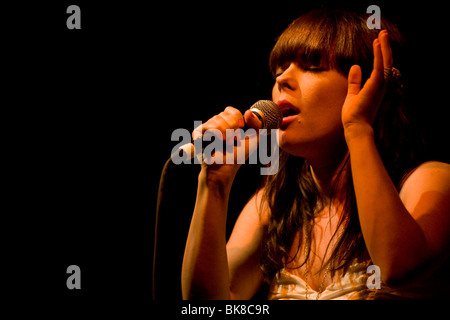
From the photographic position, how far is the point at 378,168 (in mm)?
921

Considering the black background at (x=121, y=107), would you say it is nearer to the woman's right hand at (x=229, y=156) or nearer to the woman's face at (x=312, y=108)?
the woman's face at (x=312, y=108)

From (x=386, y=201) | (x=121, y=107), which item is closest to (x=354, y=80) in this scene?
(x=386, y=201)

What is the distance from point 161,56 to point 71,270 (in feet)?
3.07

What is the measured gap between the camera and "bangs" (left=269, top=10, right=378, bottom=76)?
1.18m

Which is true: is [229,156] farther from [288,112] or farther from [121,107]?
[121,107]

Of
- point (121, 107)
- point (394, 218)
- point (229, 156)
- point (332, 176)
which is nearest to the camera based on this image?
point (394, 218)

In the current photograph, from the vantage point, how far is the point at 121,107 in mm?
1741

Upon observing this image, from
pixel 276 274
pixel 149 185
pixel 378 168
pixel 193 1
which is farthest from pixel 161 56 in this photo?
pixel 378 168

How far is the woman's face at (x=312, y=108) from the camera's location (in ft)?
3.75

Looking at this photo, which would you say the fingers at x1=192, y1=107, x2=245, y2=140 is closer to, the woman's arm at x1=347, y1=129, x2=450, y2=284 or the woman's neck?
the woman's arm at x1=347, y1=129, x2=450, y2=284

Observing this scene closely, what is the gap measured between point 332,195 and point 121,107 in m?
0.94

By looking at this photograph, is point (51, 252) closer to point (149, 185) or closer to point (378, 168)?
point (149, 185)

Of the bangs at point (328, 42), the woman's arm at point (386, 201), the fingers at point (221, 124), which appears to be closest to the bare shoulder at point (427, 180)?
the woman's arm at point (386, 201)

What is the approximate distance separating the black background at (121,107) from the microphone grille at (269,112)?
544 mm
